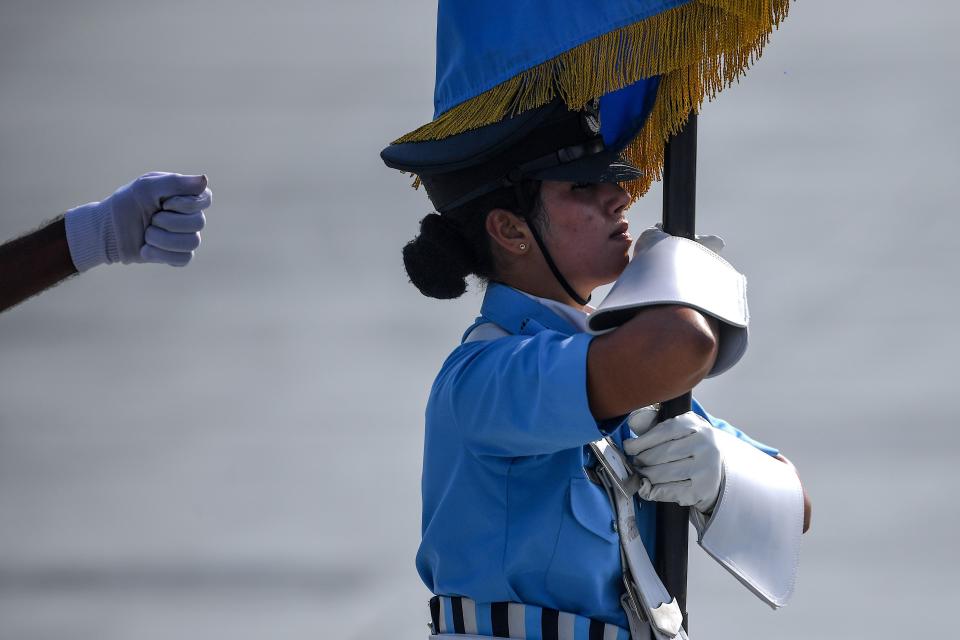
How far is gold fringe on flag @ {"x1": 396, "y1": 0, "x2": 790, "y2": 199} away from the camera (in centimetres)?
126

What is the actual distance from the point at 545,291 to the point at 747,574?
40cm

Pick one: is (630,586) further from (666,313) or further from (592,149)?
(592,149)

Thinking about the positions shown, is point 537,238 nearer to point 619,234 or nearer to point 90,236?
point 619,234

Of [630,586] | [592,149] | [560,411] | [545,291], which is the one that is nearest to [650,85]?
[592,149]

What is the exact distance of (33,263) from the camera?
5.44ft

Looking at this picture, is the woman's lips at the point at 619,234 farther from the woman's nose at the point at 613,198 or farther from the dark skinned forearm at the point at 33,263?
the dark skinned forearm at the point at 33,263

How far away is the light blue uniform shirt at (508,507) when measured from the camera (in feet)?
4.22

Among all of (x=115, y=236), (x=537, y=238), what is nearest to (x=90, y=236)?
(x=115, y=236)

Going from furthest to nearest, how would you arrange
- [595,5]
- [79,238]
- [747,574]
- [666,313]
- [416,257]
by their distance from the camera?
[79,238]
[416,257]
[747,574]
[595,5]
[666,313]

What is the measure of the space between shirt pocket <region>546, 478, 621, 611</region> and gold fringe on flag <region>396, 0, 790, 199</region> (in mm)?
425

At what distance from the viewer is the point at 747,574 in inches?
54.5

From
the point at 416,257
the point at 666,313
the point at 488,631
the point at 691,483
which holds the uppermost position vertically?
the point at 416,257

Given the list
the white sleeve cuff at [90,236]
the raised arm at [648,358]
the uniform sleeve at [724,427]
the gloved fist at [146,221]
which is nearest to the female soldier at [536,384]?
the raised arm at [648,358]

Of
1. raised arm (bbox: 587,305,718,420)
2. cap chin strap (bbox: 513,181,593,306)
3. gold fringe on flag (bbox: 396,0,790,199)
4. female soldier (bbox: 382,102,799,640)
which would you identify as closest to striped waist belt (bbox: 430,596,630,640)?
female soldier (bbox: 382,102,799,640)
